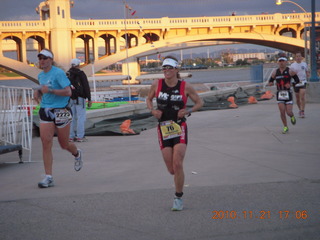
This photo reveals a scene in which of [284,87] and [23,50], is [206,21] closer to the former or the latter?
[23,50]

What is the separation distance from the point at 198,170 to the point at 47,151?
2315 mm

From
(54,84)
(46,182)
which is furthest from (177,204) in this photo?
(54,84)

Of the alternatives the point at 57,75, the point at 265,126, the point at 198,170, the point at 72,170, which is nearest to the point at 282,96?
the point at 265,126

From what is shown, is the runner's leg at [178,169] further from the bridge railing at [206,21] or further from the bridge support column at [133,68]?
the bridge support column at [133,68]

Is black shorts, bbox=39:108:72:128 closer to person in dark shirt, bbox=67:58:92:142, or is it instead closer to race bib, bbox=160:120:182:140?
race bib, bbox=160:120:182:140

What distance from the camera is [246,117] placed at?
53.0 ft

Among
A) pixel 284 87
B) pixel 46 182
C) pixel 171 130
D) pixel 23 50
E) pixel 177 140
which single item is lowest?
pixel 46 182

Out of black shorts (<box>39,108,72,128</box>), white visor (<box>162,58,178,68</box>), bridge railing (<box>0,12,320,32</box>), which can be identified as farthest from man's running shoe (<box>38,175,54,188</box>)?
bridge railing (<box>0,12,320,32</box>)

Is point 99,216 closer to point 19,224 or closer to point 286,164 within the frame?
point 19,224

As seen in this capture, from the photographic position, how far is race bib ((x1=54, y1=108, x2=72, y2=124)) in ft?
23.4

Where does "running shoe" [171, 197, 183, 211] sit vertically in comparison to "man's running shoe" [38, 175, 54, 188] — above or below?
below

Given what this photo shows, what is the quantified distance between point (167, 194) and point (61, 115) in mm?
1843

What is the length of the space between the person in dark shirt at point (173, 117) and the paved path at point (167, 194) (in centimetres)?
49

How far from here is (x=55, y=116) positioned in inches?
281
